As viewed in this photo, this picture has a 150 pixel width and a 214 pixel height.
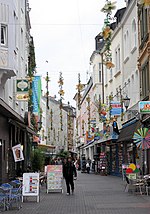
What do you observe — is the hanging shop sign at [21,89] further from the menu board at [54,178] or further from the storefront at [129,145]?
the storefront at [129,145]

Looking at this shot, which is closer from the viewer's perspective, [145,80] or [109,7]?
[109,7]

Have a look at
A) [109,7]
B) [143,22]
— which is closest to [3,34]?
[143,22]

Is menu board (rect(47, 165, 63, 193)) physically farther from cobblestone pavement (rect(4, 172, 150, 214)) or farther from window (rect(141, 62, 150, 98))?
window (rect(141, 62, 150, 98))

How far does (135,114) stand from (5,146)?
9.35m

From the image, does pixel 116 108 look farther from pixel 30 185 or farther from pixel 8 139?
pixel 30 185

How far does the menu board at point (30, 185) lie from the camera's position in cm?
1808

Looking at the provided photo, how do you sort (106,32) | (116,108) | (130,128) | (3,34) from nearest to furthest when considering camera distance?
(106,32), (3,34), (130,128), (116,108)

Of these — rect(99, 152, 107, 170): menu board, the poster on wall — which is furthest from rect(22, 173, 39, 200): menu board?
rect(99, 152, 107, 170): menu board

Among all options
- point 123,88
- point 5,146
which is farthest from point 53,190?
point 123,88

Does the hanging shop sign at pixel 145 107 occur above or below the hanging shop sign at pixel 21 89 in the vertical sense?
below

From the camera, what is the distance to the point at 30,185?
59.8 feet

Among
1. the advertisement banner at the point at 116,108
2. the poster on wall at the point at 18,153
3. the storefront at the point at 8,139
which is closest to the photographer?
the storefront at the point at 8,139

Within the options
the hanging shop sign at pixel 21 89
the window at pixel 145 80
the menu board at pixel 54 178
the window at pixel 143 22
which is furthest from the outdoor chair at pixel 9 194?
the window at pixel 143 22

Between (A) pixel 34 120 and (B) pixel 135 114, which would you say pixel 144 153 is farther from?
(A) pixel 34 120
